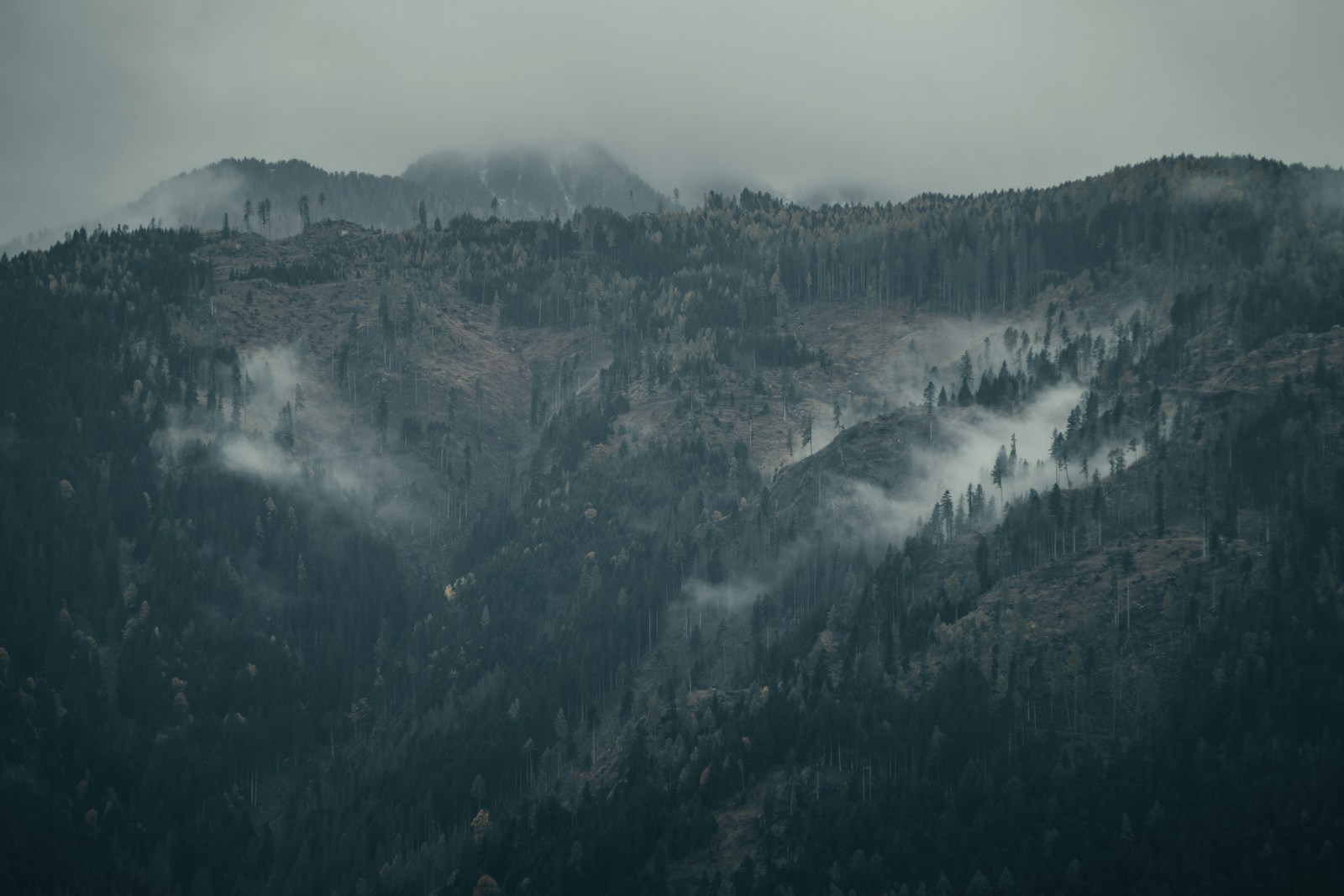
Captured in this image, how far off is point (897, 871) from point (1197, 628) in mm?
56363

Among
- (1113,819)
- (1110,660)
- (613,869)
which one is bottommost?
(613,869)

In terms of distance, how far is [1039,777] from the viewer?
183125mm

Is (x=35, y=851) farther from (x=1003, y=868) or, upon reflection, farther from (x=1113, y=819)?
(x=1113, y=819)

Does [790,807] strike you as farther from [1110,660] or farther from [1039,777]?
[1110,660]

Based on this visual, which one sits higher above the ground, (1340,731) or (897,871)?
(1340,731)

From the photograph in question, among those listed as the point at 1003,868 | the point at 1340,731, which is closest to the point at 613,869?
the point at 1003,868

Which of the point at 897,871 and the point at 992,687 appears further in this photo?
the point at 992,687

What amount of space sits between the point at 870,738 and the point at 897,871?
71.7 feet

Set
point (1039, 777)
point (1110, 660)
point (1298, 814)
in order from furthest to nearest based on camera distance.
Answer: point (1110, 660) → point (1039, 777) → point (1298, 814)

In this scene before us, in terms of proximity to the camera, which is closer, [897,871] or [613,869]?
[897,871]

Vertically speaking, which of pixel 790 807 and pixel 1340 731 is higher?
pixel 1340 731

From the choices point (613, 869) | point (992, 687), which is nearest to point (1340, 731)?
point (992, 687)

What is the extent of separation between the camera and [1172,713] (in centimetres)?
18538

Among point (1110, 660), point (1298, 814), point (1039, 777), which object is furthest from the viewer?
point (1110, 660)
